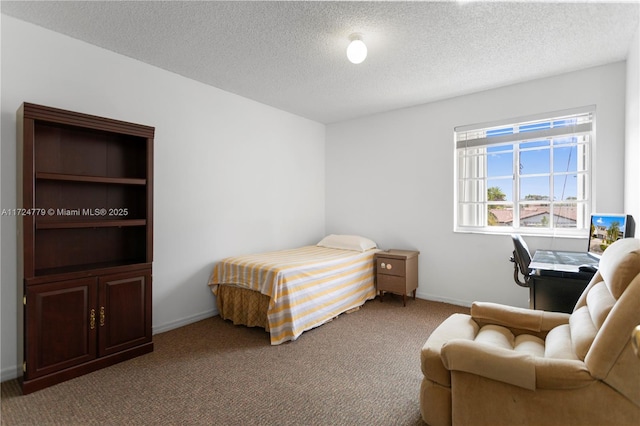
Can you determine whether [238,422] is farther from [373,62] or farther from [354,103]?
[354,103]

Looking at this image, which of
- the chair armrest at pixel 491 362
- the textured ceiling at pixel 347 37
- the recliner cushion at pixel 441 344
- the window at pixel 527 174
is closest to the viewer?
the chair armrest at pixel 491 362

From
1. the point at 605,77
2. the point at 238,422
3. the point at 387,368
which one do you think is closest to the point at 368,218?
the point at 387,368

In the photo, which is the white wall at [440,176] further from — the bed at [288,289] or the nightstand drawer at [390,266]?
the bed at [288,289]

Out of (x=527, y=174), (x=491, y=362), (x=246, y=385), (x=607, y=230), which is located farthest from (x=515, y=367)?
(x=527, y=174)

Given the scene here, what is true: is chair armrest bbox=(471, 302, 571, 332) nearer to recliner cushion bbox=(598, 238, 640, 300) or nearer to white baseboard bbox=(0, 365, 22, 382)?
recliner cushion bbox=(598, 238, 640, 300)

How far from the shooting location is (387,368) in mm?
2438

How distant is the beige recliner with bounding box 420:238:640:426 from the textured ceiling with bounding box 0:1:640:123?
1847 mm

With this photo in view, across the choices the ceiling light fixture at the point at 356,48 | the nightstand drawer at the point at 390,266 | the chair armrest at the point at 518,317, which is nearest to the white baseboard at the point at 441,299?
the nightstand drawer at the point at 390,266

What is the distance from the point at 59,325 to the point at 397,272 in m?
3.37

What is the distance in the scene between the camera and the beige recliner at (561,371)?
1227mm

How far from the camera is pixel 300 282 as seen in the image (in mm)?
3143

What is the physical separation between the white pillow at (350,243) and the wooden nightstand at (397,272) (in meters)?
0.26

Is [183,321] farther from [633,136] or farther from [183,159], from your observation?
[633,136]

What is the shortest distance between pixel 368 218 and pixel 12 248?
395 centimetres
